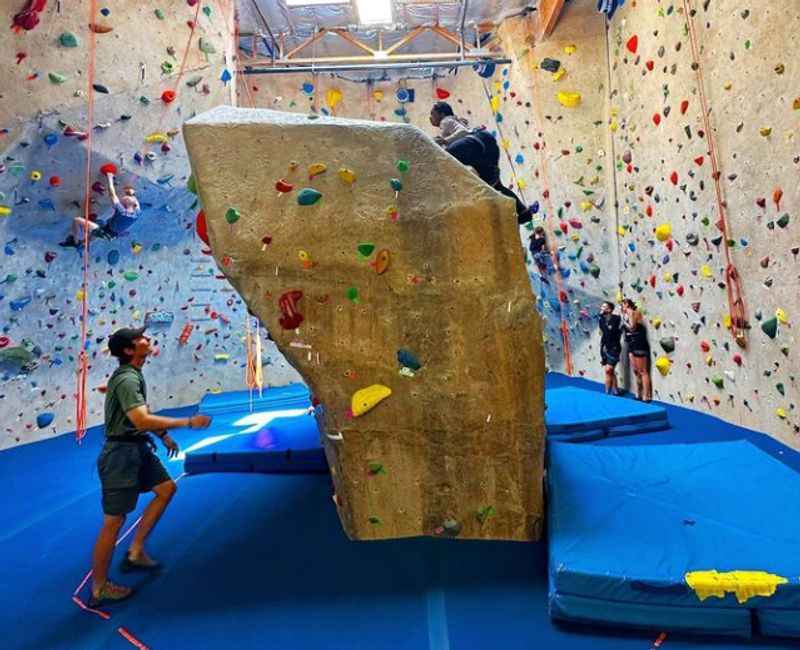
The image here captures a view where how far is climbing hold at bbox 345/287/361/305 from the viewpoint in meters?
2.02

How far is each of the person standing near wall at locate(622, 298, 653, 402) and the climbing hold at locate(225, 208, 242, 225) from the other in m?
4.17

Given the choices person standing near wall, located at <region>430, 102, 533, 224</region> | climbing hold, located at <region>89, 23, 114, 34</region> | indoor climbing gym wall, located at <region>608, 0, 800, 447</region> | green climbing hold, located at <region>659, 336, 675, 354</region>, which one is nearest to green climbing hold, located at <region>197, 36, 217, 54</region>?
climbing hold, located at <region>89, 23, 114, 34</region>

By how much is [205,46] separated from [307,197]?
3.95 meters

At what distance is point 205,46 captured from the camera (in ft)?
16.3

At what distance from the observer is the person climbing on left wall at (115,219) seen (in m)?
4.32

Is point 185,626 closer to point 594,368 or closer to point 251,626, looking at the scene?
point 251,626

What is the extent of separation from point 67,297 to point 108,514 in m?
3.30

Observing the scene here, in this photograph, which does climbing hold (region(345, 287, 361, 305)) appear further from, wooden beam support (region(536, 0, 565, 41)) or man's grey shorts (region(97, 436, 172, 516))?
wooden beam support (region(536, 0, 565, 41))

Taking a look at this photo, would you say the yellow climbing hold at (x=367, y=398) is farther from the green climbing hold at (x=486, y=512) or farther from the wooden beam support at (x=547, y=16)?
the wooden beam support at (x=547, y=16)

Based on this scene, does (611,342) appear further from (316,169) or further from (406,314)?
(316,169)

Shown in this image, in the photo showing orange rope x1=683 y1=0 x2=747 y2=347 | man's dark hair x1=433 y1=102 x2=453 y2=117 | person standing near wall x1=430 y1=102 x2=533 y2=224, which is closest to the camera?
person standing near wall x1=430 y1=102 x2=533 y2=224

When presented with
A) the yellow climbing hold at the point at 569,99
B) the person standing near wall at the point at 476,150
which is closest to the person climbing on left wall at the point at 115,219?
the person standing near wall at the point at 476,150

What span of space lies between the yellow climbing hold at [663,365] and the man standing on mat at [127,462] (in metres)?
4.11

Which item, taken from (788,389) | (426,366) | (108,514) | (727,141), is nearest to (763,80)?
(727,141)
